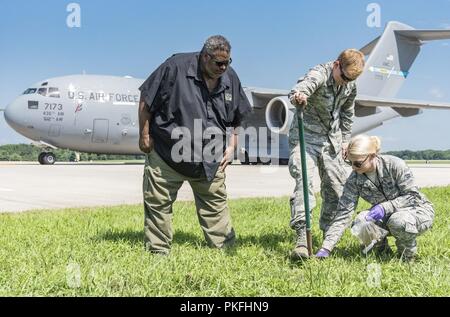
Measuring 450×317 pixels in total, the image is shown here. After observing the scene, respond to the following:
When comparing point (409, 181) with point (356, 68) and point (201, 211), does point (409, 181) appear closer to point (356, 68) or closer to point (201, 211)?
point (356, 68)

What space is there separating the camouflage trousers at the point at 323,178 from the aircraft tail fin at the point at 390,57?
18.3m

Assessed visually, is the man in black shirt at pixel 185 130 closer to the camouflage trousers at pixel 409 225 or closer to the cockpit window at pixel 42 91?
the camouflage trousers at pixel 409 225

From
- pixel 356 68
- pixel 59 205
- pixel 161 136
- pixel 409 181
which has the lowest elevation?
pixel 59 205

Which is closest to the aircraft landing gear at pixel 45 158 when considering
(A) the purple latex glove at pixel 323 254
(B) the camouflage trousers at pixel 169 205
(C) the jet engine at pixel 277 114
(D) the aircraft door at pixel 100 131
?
(D) the aircraft door at pixel 100 131

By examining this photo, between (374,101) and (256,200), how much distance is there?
13.1m

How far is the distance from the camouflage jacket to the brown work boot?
71cm

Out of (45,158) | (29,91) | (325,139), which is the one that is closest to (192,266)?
(325,139)

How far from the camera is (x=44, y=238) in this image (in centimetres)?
450

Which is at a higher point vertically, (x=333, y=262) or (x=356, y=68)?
(x=356, y=68)

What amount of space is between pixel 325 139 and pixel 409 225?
1068 millimetres

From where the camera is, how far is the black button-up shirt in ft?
12.7

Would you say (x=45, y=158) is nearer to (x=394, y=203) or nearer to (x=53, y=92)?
(x=53, y=92)

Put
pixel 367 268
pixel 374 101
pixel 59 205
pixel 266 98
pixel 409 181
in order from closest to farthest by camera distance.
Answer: pixel 367 268 → pixel 409 181 → pixel 59 205 → pixel 374 101 → pixel 266 98
